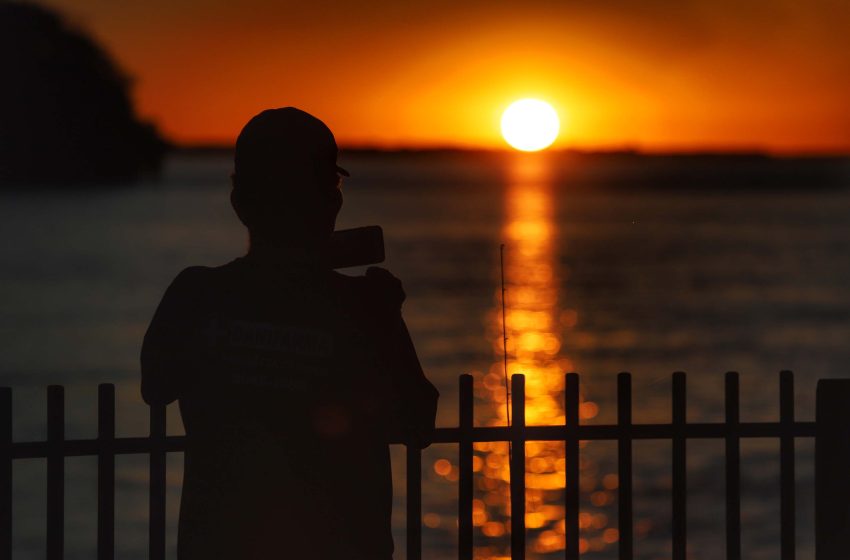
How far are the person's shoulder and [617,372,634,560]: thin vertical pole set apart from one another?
8.84ft

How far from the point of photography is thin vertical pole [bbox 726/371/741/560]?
20.2 feet

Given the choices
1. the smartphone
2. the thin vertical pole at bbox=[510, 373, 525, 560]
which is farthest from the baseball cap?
the thin vertical pole at bbox=[510, 373, 525, 560]

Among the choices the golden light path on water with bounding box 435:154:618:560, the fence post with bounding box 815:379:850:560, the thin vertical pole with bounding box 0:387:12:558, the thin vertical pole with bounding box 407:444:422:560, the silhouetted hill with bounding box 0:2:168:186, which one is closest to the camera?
the thin vertical pole with bounding box 0:387:12:558

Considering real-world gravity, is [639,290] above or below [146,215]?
below

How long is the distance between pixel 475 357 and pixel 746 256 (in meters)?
53.8

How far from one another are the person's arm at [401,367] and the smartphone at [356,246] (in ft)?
0.40

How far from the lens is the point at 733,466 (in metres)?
6.29

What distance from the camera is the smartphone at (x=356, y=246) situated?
11.8 ft

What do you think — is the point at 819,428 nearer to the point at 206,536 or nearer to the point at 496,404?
the point at 206,536

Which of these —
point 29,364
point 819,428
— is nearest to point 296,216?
point 819,428

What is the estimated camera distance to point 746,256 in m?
85.3

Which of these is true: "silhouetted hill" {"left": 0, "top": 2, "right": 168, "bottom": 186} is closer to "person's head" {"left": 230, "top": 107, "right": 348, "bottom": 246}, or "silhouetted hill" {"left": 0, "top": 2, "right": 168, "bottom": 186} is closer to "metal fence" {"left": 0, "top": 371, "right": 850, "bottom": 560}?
"metal fence" {"left": 0, "top": 371, "right": 850, "bottom": 560}

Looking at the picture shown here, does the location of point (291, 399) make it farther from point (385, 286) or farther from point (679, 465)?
point (679, 465)

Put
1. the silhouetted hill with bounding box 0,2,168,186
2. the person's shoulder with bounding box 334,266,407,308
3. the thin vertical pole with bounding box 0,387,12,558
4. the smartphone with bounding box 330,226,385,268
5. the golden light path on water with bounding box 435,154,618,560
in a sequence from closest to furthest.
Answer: the person's shoulder with bounding box 334,266,407,308
the smartphone with bounding box 330,226,385,268
the thin vertical pole with bounding box 0,387,12,558
the golden light path on water with bounding box 435,154,618,560
the silhouetted hill with bounding box 0,2,168,186
